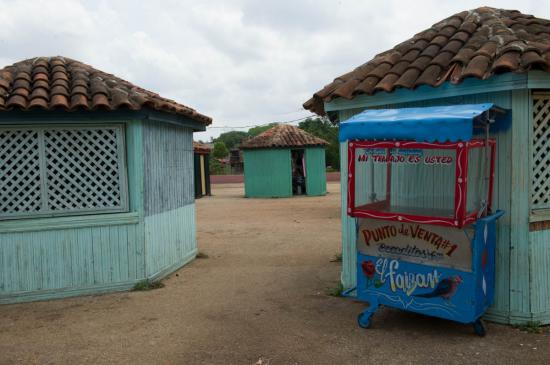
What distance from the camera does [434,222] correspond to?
4.07m

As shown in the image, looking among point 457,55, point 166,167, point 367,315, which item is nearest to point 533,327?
point 367,315

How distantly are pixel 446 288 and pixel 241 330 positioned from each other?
2056mm

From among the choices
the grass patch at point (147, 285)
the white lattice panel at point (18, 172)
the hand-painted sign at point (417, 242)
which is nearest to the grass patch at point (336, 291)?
the hand-painted sign at point (417, 242)

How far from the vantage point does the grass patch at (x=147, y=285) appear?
6344 millimetres

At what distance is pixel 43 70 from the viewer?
6.60 meters

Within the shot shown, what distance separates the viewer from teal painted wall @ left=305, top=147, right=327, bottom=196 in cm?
2119

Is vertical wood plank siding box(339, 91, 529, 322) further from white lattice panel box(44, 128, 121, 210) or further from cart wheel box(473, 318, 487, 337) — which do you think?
white lattice panel box(44, 128, 121, 210)

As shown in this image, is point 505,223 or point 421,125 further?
point 505,223

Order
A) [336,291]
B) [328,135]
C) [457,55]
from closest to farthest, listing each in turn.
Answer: [457,55] < [336,291] < [328,135]

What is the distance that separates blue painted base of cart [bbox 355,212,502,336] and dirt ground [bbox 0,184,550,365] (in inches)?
10.4

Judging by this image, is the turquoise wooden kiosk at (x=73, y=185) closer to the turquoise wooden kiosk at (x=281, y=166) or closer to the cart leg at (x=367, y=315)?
the cart leg at (x=367, y=315)

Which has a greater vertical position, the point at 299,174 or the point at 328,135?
the point at 328,135

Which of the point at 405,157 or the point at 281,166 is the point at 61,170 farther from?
the point at 281,166

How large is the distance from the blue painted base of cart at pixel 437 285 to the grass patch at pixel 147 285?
3.04 metres
